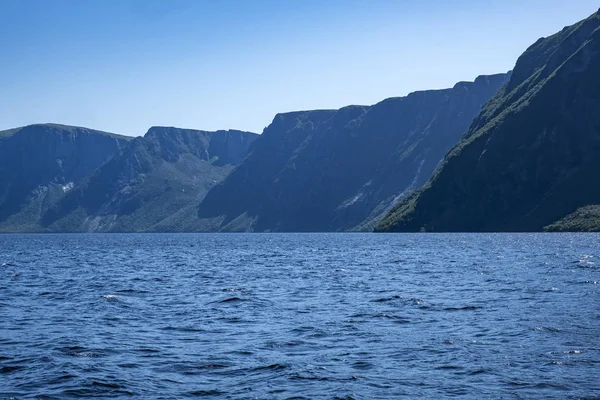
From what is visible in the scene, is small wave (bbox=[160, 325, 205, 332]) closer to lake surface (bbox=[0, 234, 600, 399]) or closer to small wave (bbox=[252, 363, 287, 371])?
lake surface (bbox=[0, 234, 600, 399])

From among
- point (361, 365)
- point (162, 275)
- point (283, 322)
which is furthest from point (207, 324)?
point (162, 275)

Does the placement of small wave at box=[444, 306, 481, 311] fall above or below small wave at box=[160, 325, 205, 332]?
below

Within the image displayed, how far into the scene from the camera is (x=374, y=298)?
5531 cm

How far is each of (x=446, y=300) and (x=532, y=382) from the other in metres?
25.9

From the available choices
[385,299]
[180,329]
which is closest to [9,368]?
[180,329]

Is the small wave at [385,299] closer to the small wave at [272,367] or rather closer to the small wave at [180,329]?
the small wave at [180,329]

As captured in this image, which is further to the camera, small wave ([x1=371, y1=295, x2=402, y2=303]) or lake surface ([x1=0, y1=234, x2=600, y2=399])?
small wave ([x1=371, y1=295, x2=402, y2=303])

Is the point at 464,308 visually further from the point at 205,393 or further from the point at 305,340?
the point at 205,393

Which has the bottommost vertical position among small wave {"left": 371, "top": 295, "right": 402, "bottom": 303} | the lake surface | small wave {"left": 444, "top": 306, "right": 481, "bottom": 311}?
small wave {"left": 444, "top": 306, "right": 481, "bottom": 311}

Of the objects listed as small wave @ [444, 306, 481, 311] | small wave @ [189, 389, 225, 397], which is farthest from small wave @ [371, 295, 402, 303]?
small wave @ [189, 389, 225, 397]

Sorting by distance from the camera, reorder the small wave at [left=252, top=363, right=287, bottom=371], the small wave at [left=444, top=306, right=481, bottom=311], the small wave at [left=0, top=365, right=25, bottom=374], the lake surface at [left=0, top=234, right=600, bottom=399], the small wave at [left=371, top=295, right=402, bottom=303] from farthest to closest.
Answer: the small wave at [left=371, top=295, right=402, bottom=303], the small wave at [left=444, top=306, right=481, bottom=311], the small wave at [left=252, top=363, right=287, bottom=371], the small wave at [left=0, top=365, right=25, bottom=374], the lake surface at [left=0, top=234, right=600, bottom=399]

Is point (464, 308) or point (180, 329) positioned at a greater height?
point (180, 329)

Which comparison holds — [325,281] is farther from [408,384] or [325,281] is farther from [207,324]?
[408,384]

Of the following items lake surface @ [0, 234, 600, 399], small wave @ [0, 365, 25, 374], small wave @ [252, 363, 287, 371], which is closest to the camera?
lake surface @ [0, 234, 600, 399]
